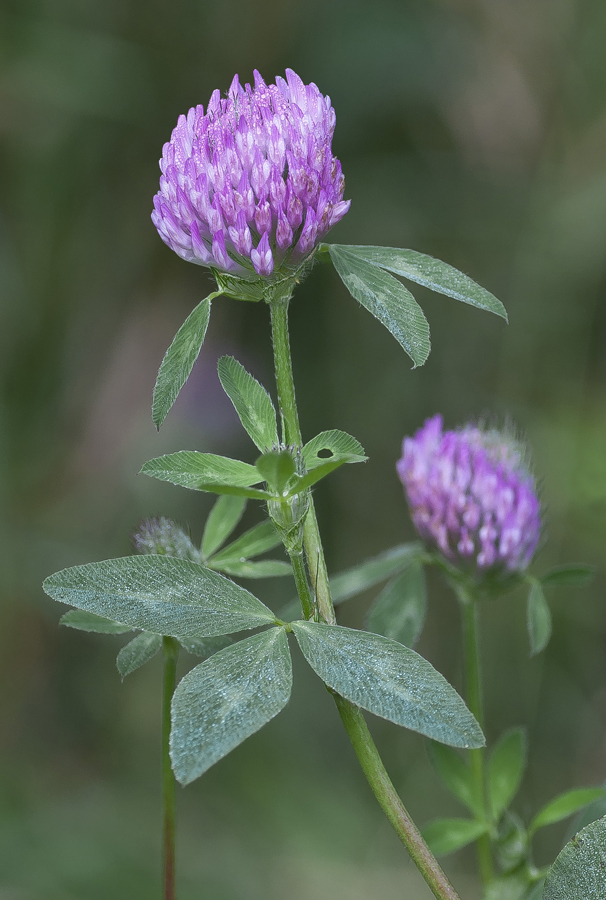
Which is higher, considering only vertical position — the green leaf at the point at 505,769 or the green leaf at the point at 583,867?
the green leaf at the point at 583,867

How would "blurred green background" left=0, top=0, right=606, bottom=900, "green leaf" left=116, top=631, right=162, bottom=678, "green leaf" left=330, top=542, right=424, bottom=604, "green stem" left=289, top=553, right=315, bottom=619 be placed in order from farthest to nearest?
"blurred green background" left=0, top=0, right=606, bottom=900, "green leaf" left=330, top=542, right=424, bottom=604, "green leaf" left=116, top=631, right=162, bottom=678, "green stem" left=289, top=553, right=315, bottom=619

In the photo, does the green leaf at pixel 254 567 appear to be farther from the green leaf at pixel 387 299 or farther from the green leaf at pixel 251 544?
the green leaf at pixel 387 299

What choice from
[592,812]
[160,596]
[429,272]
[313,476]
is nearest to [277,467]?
[313,476]

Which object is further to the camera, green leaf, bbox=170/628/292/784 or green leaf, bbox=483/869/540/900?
green leaf, bbox=483/869/540/900

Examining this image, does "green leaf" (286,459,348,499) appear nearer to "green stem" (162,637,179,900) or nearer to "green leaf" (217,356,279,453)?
"green leaf" (217,356,279,453)

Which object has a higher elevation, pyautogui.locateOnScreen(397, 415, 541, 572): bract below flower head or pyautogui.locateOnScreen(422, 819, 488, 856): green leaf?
pyautogui.locateOnScreen(397, 415, 541, 572): bract below flower head

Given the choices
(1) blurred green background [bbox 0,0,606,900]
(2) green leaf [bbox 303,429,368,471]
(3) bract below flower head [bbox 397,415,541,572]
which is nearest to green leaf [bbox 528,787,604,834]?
(3) bract below flower head [bbox 397,415,541,572]

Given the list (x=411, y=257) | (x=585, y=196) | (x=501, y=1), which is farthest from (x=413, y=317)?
(x=501, y=1)

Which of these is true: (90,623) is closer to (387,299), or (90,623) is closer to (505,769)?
(387,299)

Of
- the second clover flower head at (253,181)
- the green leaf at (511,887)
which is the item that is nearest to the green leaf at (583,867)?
the green leaf at (511,887)
